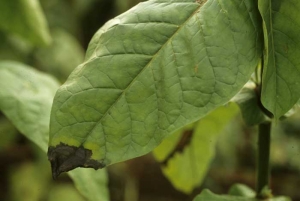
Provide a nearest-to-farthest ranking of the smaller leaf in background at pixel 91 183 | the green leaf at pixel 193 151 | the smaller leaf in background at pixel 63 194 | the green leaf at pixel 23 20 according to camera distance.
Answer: the smaller leaf in background at pixel 91 183, the green leaf at pixel 193 151, the green leaf at pixel 23 20, the smaller leaf in background at pixel 63 194

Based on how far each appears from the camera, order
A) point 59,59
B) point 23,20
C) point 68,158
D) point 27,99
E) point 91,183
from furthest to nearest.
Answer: point 59,59, point 23,20, point 27,99, point 91,183, point 68,158

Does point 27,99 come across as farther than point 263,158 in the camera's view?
Yes

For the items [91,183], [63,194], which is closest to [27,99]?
[91,183]

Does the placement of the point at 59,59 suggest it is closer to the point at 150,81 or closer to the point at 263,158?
the point at 263,158

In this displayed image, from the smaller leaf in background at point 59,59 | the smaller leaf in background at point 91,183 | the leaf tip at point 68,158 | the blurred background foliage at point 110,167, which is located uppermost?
the leaf tip at point 68,158

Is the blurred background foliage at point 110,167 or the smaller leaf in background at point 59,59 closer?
the blurred background foliage at point 110,167

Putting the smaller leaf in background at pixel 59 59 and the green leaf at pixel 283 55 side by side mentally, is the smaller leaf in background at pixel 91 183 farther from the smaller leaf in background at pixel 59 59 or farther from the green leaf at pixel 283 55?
the smaller leaf in background at pixel 59 59

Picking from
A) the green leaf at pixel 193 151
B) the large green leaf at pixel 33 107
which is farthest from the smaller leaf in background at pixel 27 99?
the green leaf at pixel 193 151
